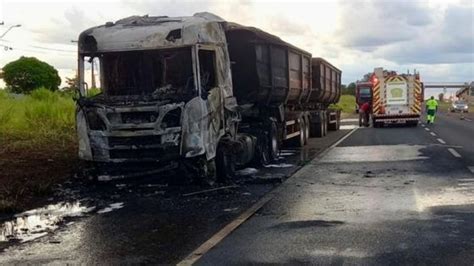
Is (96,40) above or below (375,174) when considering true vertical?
above

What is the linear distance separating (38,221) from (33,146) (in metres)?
7.46

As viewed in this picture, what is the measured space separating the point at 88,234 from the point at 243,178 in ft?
18.8

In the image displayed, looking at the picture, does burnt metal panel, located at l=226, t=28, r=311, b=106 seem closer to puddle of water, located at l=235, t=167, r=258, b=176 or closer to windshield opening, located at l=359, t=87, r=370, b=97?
puddle of water, located at l=235, t=167, r=258, b=176

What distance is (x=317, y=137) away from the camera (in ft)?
92.1

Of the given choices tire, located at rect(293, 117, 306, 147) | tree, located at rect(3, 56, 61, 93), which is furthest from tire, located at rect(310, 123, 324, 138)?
tree, located at rect(3, 56, 61, 93)

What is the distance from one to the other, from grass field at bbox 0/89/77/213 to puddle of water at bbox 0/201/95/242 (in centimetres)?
50

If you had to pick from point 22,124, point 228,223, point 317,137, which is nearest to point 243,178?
point 228,223

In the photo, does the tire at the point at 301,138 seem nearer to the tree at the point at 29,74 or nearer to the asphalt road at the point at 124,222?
the asphalt road at the point at 124,222

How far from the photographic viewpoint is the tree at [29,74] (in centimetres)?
4600

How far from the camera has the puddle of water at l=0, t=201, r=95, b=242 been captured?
8348 mm

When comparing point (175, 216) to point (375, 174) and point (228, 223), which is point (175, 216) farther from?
point (375, 174)

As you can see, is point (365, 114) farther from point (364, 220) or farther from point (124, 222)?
point (124, 222)

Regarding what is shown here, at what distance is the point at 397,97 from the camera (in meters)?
34.4

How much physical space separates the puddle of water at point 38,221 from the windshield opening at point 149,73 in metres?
2.60
